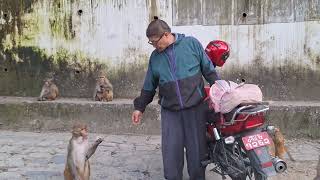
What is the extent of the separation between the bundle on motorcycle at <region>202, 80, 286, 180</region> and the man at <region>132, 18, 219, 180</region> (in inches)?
7.9

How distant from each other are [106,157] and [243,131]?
2.54 m

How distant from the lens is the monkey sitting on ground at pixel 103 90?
285 inches

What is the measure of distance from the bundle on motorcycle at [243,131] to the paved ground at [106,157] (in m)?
1.20

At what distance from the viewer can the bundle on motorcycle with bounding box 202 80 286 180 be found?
12.2 ft

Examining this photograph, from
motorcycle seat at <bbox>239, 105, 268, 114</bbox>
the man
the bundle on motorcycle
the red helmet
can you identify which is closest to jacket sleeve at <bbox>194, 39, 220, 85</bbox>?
the man

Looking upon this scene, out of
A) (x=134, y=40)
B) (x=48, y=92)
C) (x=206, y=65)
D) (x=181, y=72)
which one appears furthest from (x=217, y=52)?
(x=48, y=92)

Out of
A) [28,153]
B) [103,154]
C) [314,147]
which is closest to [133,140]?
[103,154]

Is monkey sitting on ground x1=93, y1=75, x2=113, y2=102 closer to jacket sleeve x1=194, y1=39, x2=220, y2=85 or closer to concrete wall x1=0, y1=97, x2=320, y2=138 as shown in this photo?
concrete wall x1=0, y1=97, x2=320, y2=138

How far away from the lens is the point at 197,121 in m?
4.16

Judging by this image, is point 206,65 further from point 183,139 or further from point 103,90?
point 103,90

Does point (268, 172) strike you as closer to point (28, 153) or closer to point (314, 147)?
point (314, 147)

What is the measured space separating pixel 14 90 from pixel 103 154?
2557mm

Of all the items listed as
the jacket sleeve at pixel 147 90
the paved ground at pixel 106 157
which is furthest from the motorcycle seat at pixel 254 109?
the paved ground at pixel 106 157

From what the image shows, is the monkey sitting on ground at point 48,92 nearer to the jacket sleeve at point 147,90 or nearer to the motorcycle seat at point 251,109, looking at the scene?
the jacket sleeve at point 147,90
